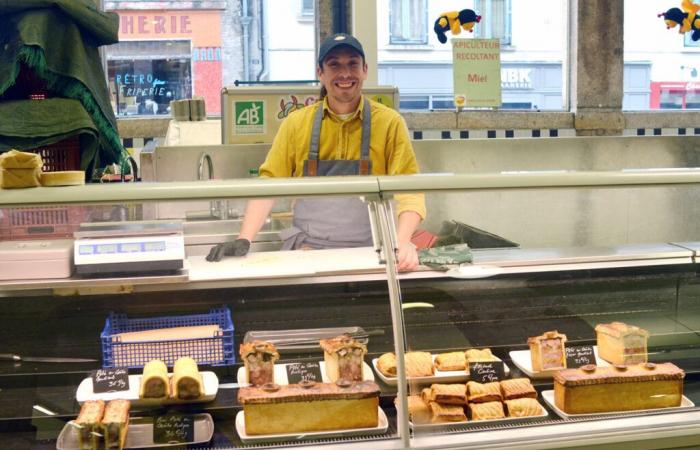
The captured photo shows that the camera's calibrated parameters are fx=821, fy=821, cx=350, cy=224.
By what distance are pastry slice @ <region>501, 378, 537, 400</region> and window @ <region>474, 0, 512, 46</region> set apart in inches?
228

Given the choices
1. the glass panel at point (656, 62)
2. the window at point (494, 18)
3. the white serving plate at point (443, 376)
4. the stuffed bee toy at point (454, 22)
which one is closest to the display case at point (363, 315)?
the white serving plate at point (443, 376)

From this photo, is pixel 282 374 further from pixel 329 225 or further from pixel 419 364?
pixel 329 225

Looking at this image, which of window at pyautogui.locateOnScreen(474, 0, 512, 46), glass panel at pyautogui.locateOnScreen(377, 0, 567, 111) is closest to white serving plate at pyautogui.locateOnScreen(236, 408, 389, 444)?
glass panel at pyautogui.locateOnScreen(377, 0, 567, 111)

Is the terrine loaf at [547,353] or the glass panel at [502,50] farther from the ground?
the glass panel at [502,50]

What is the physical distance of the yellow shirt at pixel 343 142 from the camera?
140 inches

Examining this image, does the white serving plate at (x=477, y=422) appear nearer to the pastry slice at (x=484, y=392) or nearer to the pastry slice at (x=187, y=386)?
the pastry slice at (x=484, y=392)

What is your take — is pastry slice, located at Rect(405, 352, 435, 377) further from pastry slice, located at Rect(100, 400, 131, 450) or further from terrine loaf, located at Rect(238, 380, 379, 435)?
pastry slice, located at Rect(100, 400, 131, 450)

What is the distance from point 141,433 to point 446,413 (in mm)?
742

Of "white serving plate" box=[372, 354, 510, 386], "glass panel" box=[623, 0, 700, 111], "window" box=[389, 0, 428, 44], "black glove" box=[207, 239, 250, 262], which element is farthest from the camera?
"glass panel" box=[623, 0, 700, 111]

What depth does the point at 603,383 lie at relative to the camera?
211cm

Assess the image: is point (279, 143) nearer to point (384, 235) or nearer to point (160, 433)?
point (384, 235)

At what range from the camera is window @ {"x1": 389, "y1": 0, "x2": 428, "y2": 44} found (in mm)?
7422

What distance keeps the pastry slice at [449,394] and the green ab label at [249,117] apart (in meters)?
2.49

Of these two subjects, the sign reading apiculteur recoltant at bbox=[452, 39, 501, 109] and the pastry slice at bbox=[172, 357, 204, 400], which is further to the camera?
the sign reading apiculteur recoltant at bbox=[452, 39, 501, 109]
